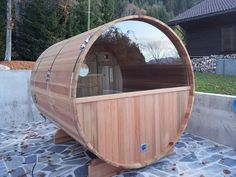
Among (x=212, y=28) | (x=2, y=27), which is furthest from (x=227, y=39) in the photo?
(x=2, y=27)

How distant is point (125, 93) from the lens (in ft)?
10.8

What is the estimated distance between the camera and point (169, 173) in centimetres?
349

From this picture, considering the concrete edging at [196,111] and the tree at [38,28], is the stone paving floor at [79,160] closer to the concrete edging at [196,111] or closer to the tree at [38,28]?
the concrete edging at [196,111]

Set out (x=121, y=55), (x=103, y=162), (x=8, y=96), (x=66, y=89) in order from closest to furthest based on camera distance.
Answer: (x=66, y=89)
(x=103, y=162)
(x=121, y=55)
(x=8, y=96)

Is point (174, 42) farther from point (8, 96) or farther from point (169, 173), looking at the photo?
point (8, 96)

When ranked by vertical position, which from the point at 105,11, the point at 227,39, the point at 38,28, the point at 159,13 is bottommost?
the point at 227,39

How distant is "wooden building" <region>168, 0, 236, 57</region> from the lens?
1213 centimetres

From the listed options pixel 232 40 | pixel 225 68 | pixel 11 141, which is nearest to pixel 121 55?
pixel 11 141

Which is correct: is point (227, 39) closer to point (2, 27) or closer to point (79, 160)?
point (2, 27)

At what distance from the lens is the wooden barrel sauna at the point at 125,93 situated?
3.00 m

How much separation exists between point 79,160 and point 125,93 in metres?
1.47

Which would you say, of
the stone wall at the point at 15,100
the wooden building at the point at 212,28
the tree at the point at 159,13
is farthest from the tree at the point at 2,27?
the tree at the point at 159,13

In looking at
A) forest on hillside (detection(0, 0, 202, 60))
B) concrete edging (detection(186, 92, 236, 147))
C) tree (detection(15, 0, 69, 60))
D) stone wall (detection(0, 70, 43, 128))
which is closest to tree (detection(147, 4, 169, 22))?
forest on hillside (detection(0, 0, 202, 60))

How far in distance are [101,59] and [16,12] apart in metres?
8.99
